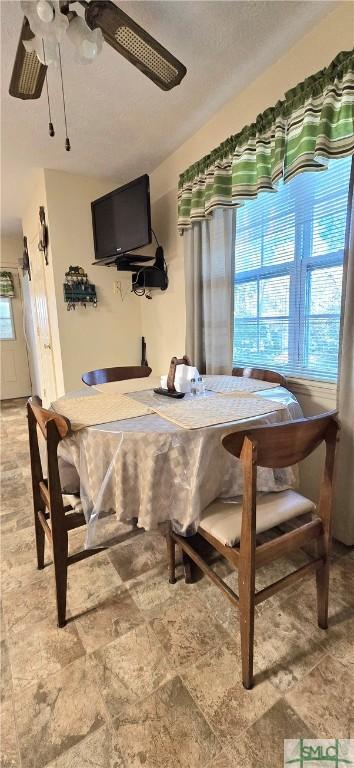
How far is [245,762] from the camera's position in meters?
0.89

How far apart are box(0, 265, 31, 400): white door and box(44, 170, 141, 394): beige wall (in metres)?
2.72

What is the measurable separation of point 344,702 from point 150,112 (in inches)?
121

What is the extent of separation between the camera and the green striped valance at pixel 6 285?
5.15m

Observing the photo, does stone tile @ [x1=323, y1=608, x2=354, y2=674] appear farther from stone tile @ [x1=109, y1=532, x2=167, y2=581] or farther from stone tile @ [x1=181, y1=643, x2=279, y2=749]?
stone tile @ [x1=109, y1=532, x2=167, y2=581]

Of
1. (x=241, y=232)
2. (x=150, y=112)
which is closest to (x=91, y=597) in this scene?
(x=241, y=232)

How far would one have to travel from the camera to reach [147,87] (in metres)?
1.91

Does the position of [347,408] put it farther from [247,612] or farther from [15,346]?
[15,346]

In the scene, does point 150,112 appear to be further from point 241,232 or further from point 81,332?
point 81,332

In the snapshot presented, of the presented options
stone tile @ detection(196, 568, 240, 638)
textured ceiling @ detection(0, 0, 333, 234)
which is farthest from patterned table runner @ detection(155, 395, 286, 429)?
textured ceiling @ detection(0, 0, 333, 234)

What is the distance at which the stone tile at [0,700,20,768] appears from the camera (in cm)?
91

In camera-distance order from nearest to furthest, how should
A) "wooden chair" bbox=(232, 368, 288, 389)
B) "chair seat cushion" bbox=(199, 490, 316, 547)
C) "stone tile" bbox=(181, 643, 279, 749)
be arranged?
"stone tile" bbox=(181, 643, 279, 749) → "chair seat cushion" bbox=(199, 490, 316, 547) → "wooden chair" bbox=(232, 368, 288, 389)

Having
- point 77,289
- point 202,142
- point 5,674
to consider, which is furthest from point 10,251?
point 5,674

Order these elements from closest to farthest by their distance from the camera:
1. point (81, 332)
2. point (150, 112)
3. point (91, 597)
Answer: point (91, 597), point (150, 112), point (81, 332)

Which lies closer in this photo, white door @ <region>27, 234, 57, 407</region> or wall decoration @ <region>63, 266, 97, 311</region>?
wall decoration @ <region>63, 266, 97, 311</region>
